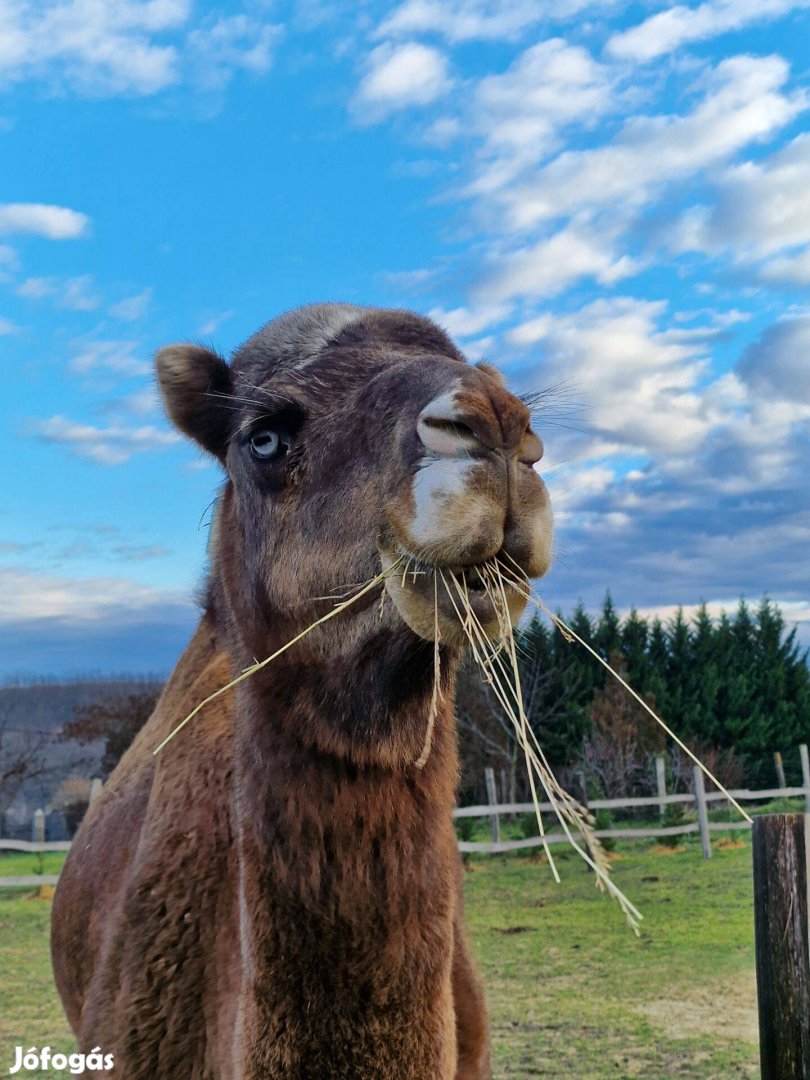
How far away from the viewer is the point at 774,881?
3.62 metres

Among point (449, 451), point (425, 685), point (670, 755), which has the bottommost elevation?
point (670, 755)

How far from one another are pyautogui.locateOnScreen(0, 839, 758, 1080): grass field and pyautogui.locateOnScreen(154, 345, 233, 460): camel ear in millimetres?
5925

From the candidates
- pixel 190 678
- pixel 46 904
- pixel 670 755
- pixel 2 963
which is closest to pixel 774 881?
pixel 190 678

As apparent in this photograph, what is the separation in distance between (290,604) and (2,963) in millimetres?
11298

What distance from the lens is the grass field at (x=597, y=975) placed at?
7.66 m

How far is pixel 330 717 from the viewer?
268cm

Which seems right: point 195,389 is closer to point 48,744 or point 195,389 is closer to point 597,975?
point 597,975

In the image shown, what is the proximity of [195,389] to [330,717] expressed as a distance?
1389 mm

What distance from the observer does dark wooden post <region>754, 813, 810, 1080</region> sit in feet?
11.8

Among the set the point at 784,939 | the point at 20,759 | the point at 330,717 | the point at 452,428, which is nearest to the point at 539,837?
the point at 784,939

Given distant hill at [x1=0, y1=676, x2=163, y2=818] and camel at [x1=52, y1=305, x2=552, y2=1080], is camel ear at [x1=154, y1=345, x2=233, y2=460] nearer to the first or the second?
camel at [x1=52, y1=305, x2=552, y2=1080]

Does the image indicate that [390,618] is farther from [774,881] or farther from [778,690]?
[778,690]

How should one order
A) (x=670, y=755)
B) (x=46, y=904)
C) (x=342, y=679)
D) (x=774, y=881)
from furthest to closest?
(x=670, y=755) < (x=46, y=904) < (x=774, y=881) < (x=342, y=679)

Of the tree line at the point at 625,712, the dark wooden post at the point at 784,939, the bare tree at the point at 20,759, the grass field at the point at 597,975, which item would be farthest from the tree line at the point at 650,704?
the dark wooden post at the point at 784,939
